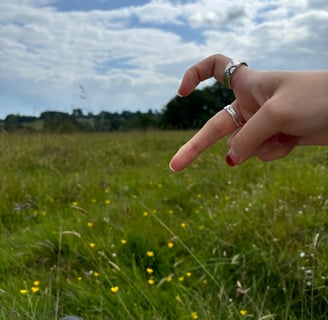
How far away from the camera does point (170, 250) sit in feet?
7.52

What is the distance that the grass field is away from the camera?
1734 mm

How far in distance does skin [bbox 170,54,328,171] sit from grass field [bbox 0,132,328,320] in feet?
2.52

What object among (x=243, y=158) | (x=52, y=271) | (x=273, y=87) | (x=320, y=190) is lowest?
(x=52, y=271)

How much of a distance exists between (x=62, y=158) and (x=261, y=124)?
15.1ft

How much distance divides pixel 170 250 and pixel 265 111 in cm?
169

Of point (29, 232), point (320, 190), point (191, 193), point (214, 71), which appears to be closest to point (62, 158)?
point (191, 193)

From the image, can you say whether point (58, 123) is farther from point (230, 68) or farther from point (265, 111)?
point (265, 111)

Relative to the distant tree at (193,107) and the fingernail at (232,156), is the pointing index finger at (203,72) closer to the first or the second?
the fingernail at (232,156)

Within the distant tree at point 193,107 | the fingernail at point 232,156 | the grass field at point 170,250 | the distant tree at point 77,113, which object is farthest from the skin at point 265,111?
the distant tree at point 193,107

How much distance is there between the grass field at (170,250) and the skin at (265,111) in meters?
0.77

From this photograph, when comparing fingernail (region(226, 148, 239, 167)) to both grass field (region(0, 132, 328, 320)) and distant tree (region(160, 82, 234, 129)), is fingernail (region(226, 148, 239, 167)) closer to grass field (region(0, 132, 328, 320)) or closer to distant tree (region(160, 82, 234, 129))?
grass field (region(0, 132, 328, 320))

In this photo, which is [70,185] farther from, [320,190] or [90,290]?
[320,190]

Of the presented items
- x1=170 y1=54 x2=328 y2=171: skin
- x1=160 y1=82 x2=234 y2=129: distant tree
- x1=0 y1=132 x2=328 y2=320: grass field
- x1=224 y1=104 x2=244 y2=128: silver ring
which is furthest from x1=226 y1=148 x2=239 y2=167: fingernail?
x1=160 y1=82 x2=234 y2=129: distant tree

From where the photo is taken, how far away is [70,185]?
11.6 ft
